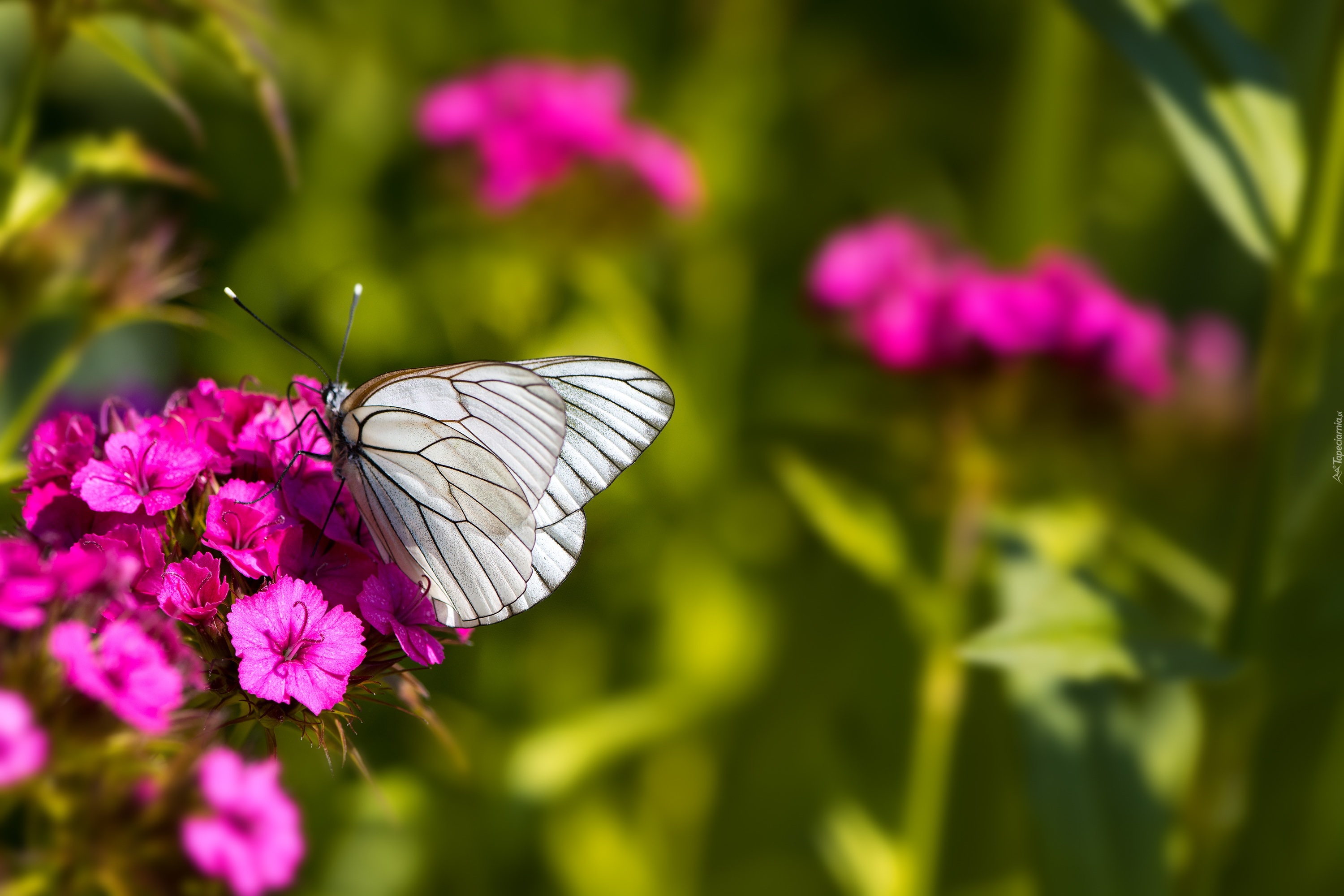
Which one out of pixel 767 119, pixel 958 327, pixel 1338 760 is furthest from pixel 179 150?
pixel 1338 760

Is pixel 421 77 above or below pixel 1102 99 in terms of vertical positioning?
below

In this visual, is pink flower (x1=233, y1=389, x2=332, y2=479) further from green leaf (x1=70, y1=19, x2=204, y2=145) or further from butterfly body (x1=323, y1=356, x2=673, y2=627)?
green leaf (x1=70, y1=19, x2=204, y2=145)

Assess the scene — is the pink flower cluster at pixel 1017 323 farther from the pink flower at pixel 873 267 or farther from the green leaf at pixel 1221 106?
the green leaf at pixel 1221 106

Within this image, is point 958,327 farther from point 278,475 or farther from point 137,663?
point 137,663

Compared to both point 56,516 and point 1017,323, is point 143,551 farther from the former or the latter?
point 1017,323

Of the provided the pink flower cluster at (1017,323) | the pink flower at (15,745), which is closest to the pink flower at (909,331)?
the pink flower cluster at (1017,323)

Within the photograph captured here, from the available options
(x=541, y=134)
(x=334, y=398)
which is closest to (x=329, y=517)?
(x=334, y=398)
